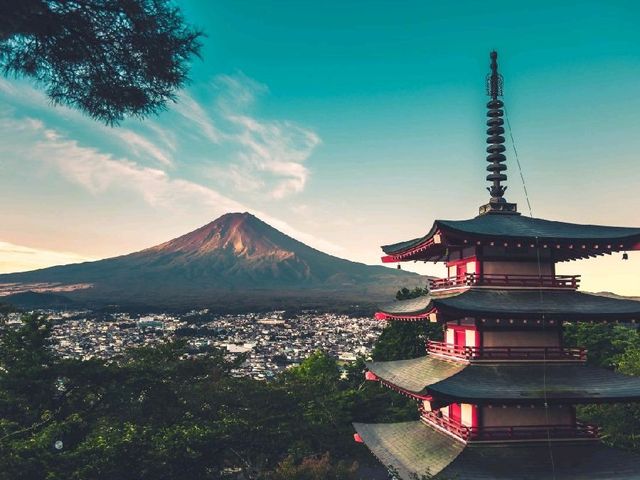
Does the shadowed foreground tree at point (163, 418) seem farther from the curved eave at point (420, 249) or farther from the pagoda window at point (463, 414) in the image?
the curved eave at point (420, 249)

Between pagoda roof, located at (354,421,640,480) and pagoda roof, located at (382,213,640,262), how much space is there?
6741mm

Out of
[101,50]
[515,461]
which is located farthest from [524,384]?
[101,50]

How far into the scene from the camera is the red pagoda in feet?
50.9

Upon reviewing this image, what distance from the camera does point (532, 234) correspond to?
695 inches

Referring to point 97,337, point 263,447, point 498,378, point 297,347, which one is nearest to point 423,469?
point 498,378

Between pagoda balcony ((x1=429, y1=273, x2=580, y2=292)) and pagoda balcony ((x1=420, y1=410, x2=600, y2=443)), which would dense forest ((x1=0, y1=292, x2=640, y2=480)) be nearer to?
pagoda balcony ((x1=420, y1=410, x2=600, y2=443))

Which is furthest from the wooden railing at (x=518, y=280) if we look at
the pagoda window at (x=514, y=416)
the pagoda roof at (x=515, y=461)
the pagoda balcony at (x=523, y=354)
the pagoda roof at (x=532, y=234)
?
the pagoda roof at (x=515, y=461)

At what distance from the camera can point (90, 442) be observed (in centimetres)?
2034

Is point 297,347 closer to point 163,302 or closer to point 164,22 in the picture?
point 163,302

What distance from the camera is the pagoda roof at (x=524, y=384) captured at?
1545cm

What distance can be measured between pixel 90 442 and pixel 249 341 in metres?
115

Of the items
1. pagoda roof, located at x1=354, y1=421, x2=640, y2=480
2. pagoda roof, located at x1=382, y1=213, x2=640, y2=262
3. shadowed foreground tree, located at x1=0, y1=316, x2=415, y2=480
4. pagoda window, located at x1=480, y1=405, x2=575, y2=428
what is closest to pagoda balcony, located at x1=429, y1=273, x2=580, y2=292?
pagoda roof, located at x1=382, y1=213, x2=640, y2=262

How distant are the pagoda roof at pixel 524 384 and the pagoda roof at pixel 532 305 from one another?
6.46ft

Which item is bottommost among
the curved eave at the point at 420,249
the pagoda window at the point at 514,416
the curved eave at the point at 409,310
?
the pagoda window at the point at 514,416
